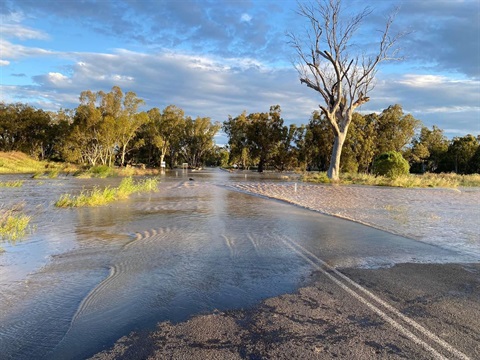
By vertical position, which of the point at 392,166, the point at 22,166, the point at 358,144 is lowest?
the point at 22,166

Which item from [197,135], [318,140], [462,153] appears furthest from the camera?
[197,135]

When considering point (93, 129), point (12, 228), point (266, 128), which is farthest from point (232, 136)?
point (12, 228)

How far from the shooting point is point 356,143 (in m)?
60.1

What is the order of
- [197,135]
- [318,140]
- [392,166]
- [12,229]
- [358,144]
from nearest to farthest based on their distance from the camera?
[12,229] → [392,166] → [358,144] → [318,140] → [197,135]

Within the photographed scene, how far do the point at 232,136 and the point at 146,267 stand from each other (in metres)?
76.2

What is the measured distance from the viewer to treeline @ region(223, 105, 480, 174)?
6108cm

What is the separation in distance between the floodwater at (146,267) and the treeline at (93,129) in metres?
53.9

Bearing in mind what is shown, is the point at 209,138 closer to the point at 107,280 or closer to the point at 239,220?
the point at 239,220

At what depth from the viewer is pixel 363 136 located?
200 feet

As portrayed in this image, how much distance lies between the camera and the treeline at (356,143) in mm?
61075

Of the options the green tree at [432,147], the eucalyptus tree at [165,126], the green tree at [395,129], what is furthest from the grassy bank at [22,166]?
the green tree at [432,147]

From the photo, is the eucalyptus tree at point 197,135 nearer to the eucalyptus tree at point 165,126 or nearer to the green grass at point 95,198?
the eucalyptus tree at point 165,126

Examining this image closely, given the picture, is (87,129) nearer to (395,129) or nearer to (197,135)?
(197,135)

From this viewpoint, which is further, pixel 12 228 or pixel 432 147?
pixel 432 147
